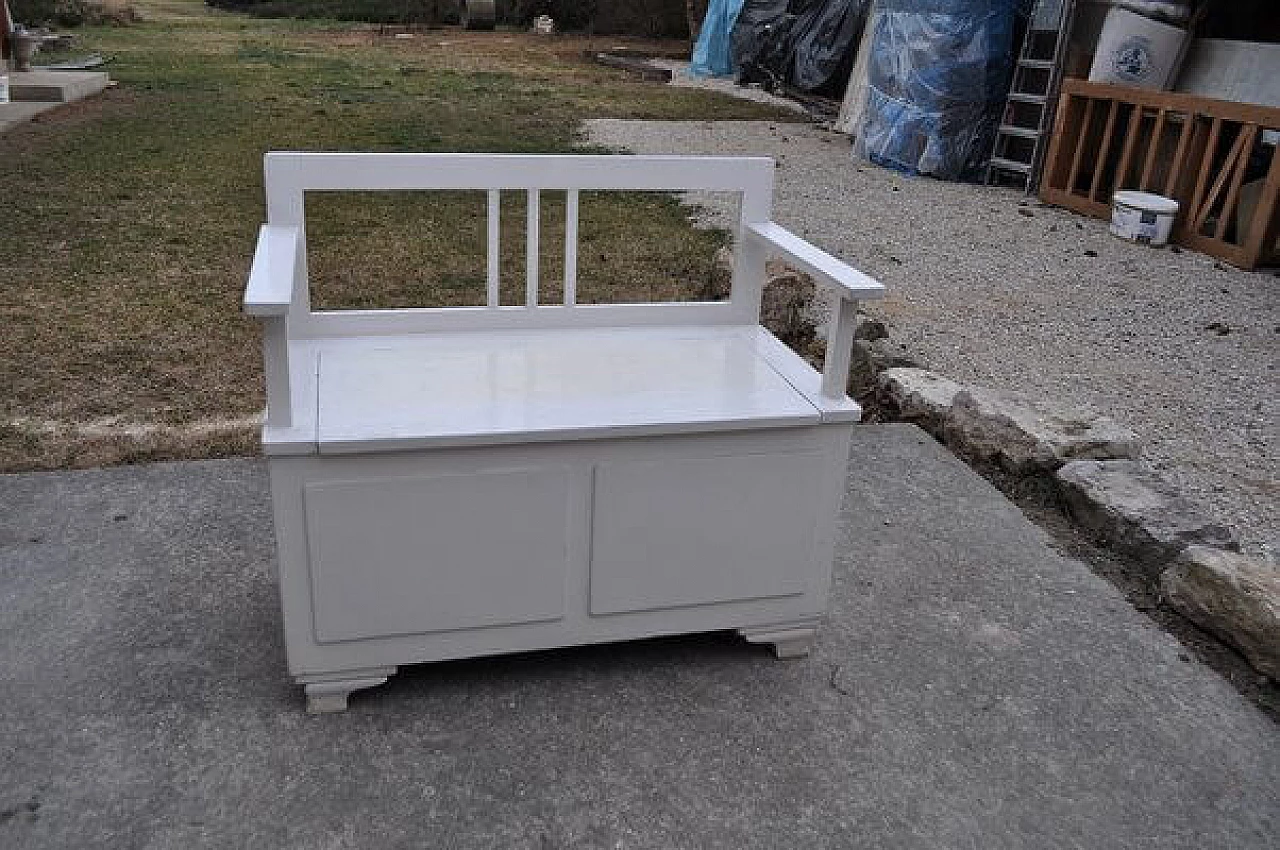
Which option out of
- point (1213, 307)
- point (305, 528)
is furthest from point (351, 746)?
point (1213, 307)

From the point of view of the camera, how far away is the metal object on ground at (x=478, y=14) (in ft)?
68.3

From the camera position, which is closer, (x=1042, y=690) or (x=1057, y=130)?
(x=1042, y=690)

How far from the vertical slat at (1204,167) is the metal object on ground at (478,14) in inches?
668

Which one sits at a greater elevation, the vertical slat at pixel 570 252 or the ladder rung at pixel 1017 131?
the vertical slat at pixel 570 252

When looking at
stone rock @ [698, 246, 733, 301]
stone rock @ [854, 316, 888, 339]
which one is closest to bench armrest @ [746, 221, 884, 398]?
stone rock @ [854, 316, 888, 339]

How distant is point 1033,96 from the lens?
8.06 meters

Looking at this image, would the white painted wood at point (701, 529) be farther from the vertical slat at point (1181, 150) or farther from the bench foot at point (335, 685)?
the vertical slat at point (1181, 150)

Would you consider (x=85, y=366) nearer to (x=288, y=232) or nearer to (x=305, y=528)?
(x=288, y=232)

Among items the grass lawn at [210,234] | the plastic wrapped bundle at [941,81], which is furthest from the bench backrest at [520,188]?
the plastic wrapped bundle at [941,81]

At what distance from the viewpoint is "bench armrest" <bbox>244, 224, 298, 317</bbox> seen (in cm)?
179

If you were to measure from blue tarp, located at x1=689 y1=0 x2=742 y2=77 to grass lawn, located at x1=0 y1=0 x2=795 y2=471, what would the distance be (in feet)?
7.98

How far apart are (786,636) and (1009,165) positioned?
703cm

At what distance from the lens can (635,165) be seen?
260 cm

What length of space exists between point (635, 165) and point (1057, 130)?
20.1ft
